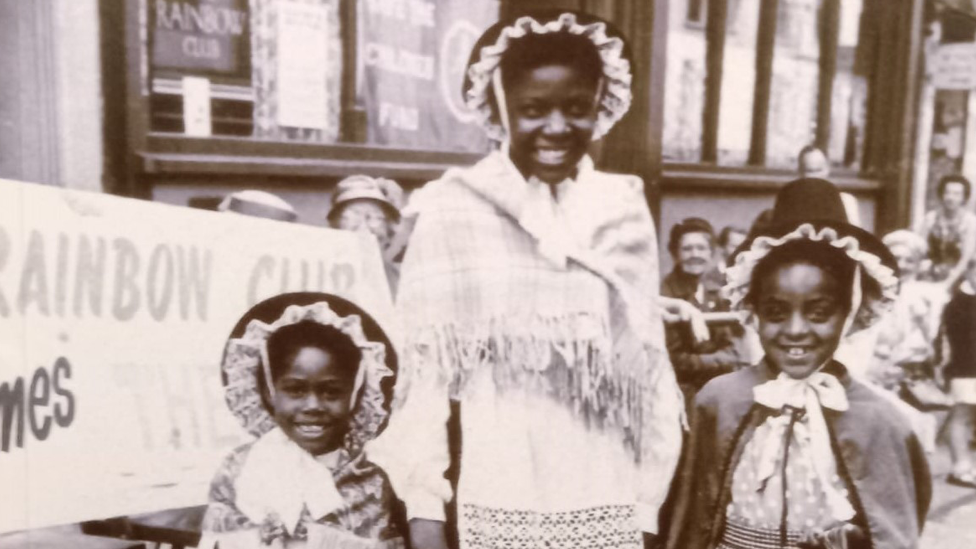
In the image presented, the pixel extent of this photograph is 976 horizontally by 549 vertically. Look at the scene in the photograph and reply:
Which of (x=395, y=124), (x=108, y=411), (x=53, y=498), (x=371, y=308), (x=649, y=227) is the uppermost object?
(x=395, y=124)

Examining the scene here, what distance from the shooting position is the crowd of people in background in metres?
1.86

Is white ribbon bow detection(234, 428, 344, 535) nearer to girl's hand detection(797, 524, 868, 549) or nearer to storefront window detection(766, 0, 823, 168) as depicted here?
girl's hand detection(797, 524, 868, 549)

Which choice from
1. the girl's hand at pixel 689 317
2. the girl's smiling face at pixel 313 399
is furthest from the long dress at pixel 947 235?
the girl's smiling face at pixel 313 399

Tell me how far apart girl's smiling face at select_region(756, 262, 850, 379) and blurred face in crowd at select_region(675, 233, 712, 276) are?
0.79 m

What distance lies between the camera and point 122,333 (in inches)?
86.6

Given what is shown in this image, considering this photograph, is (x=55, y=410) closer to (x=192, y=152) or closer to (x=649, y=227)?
(x=192, y=152)

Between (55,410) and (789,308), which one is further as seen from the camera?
(55,410)

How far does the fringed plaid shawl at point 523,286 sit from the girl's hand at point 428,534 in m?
0.25

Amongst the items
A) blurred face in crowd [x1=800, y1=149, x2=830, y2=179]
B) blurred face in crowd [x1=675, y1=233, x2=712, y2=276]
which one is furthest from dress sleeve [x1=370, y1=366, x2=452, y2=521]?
blurred face in crowd [x1=800, y1=149, x2=830, y2=179]

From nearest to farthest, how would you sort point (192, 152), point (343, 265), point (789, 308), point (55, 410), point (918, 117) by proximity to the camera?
point (789, 308), point (55, 410), point (343, 265), point (192, 152), point (918, 117)

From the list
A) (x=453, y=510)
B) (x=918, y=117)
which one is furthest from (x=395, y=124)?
(x=918, y=117)

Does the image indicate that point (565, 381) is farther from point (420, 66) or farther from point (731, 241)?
point (731, 241)

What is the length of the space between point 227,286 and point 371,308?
1.09 ft

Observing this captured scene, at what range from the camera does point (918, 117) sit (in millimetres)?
3160
